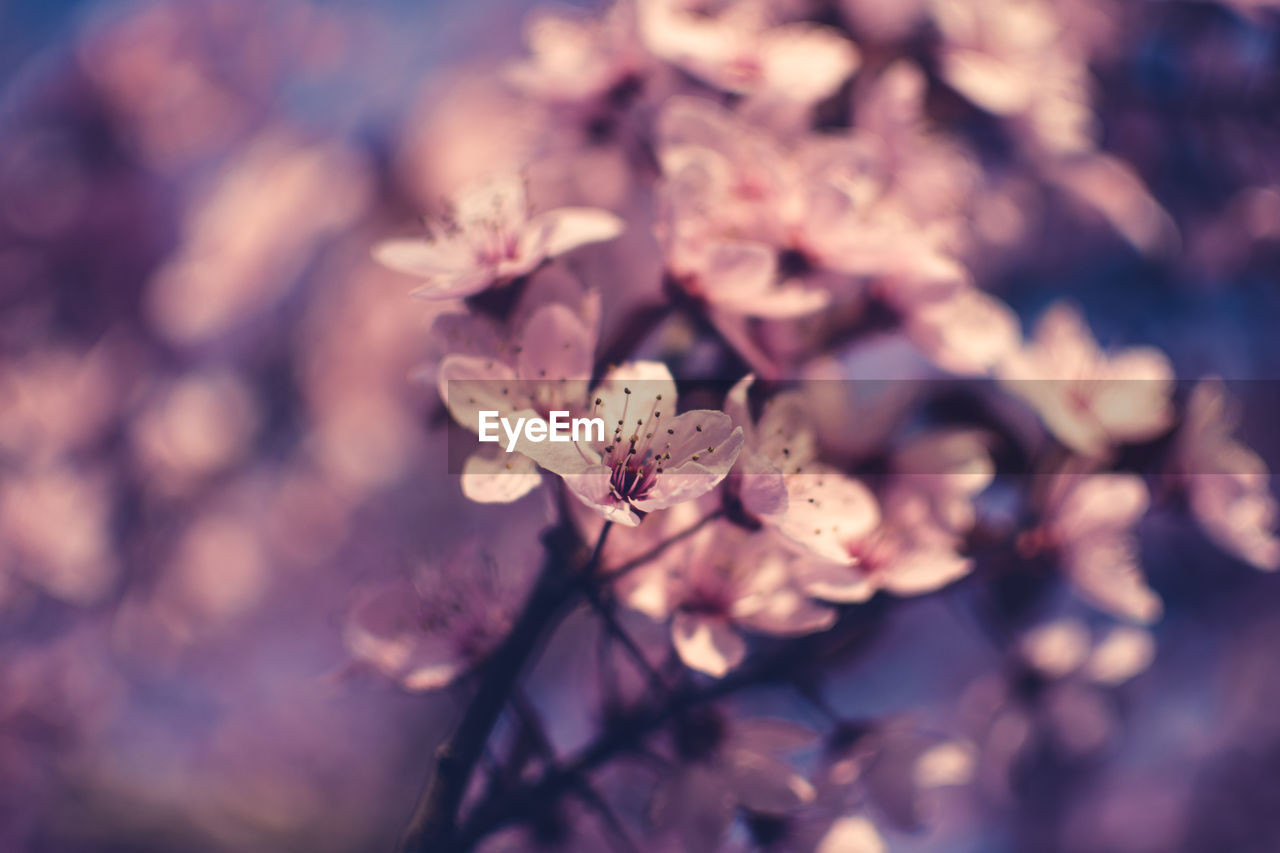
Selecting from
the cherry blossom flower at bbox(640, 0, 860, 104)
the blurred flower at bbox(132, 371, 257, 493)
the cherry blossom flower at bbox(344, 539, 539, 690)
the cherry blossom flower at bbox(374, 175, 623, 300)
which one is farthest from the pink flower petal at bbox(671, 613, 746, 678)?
the blurred flower at bbox(132, 371, 257, 493)

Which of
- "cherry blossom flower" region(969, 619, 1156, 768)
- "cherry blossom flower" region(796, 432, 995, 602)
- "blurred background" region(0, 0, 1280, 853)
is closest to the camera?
"cherry blossom flower" region(796, 432, 995, 602)

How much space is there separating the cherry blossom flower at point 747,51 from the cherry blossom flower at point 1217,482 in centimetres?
47

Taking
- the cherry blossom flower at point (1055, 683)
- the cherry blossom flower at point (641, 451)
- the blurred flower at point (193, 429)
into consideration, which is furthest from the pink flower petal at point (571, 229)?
the blurred flower at point (193, 429)

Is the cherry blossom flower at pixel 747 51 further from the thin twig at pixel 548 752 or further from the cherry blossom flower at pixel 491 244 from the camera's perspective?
the thin twig at pixel 548 752

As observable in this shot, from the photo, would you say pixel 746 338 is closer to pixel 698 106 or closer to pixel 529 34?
pixel 698 106

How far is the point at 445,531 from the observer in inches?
92.7

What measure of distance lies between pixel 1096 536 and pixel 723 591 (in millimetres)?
379

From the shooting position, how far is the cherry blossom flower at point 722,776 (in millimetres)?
589

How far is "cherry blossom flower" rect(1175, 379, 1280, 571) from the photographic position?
760 mm

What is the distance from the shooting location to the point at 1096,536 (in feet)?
2.37

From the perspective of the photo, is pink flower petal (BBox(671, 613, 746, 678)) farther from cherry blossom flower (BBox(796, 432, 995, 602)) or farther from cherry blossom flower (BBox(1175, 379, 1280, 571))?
cherry blossom flower (BBox(1175, 379, 1280, 571))

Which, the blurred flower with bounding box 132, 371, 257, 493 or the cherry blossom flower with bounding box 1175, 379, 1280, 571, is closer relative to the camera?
the cherry blossom flower with bounding box 1175, 379, 1280, 571

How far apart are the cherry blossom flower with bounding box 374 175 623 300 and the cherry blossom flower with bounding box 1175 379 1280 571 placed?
1.90 ft

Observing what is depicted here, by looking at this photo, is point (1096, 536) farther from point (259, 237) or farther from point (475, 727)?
point (259, 237)
